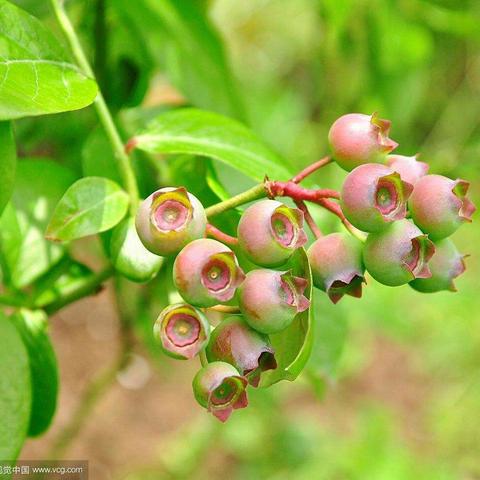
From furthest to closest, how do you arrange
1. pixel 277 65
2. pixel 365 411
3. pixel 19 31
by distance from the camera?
pixel 277 65 → pixel 365 411 → pixel 19 31

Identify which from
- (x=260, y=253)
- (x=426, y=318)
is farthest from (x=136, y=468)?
(x=260, y=253)

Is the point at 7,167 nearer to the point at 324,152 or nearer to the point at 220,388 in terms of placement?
the point at 220,388

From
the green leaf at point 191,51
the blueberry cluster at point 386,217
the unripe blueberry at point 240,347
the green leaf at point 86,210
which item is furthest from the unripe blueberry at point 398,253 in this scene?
the green leaf at point 191,51

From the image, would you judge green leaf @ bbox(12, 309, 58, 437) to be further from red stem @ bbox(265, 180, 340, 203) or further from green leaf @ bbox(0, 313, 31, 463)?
red stem @ bbox(265, 180, 340, 203)

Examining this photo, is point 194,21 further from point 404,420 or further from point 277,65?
point 277,65

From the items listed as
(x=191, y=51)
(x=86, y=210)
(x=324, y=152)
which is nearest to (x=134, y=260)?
(x=86, y=210)

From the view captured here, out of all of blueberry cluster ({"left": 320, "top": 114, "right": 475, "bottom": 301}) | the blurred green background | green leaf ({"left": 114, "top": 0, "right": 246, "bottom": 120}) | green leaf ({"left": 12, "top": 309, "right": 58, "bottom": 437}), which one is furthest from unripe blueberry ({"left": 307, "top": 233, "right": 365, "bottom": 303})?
green leaf ({"left": 114, "top": 0, "right": 246, "bottom": 120})

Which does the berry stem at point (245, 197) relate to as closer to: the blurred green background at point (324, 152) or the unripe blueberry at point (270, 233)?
the unripe blueberry at point (270, 233)
